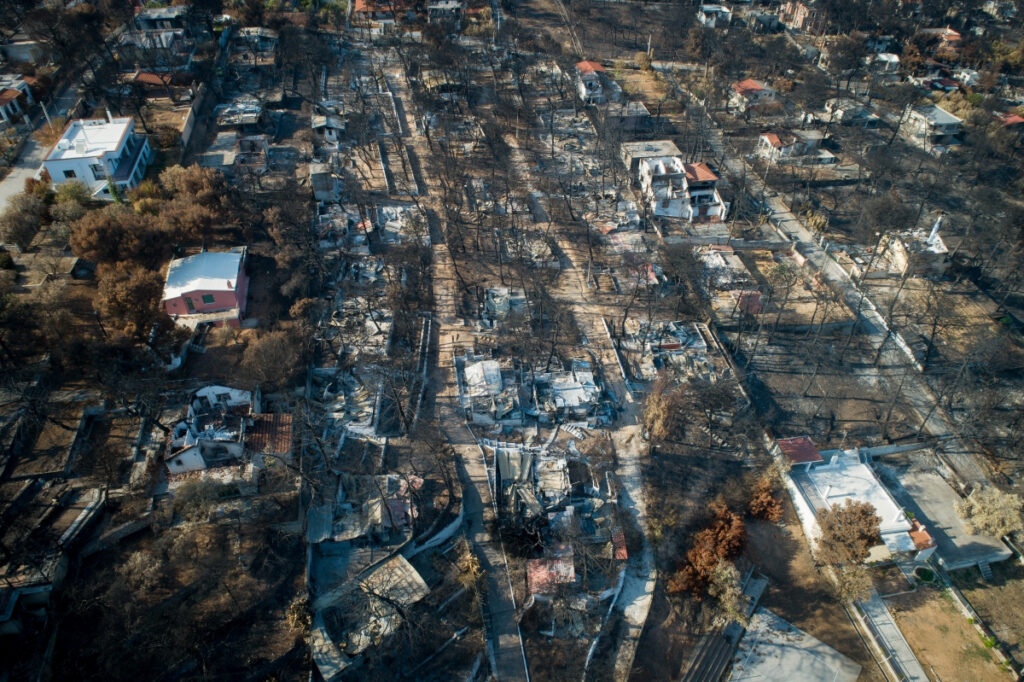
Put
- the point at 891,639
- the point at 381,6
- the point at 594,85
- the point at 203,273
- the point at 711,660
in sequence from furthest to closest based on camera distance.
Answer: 1. the point at 381,6
2. the point at 594,85
3. the point at 203,273
4. the point at 891,639
5. the point at 711,660

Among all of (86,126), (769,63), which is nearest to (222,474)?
(86,126)

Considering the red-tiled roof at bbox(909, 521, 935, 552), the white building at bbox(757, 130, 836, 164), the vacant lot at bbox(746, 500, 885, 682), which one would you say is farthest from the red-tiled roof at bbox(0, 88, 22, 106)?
the red-tiled roof at bbox(909, 521, 935, 552)

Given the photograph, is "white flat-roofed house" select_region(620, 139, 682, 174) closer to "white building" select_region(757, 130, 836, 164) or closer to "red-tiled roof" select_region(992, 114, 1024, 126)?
"white building" select_region(757, 130, 836, 164)

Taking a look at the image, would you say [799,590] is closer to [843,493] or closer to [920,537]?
[843,493]

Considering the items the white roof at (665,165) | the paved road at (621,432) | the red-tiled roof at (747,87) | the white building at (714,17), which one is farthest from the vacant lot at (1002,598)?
the white building at (714,17)

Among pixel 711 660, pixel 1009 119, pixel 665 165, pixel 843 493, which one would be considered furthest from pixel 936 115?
pixel 711 660

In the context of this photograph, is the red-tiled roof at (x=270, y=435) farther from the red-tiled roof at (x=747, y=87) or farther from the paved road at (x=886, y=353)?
the red-tiled roof at (x=747, y=87)
